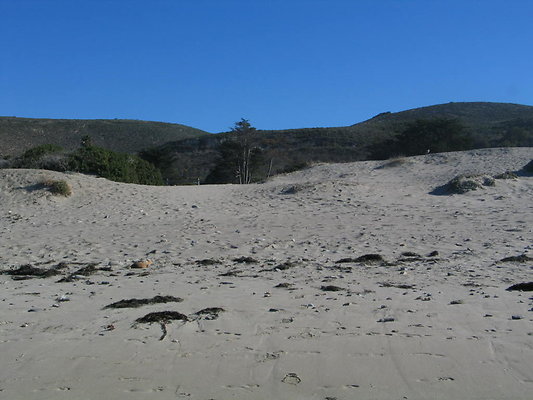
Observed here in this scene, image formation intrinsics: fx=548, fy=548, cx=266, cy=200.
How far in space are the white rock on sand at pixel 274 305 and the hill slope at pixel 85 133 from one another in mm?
52809

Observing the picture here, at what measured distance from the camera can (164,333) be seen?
451cm

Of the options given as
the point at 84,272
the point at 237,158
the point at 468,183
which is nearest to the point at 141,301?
the point at 84,272

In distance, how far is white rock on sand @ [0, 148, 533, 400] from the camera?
356cm

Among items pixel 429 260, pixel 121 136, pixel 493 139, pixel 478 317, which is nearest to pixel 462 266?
pixel 429 260

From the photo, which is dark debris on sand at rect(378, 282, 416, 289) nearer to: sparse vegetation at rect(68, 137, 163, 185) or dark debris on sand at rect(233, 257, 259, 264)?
dark debris on sand at rect(233, 257, 259, 264)

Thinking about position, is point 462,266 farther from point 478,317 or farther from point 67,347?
point 67,347

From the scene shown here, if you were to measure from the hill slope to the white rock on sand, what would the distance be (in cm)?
5281

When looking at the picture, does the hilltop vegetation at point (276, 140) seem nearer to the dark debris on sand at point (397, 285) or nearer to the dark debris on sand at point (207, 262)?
the dark debris on sand at point (207, 262)

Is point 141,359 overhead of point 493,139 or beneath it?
beneath

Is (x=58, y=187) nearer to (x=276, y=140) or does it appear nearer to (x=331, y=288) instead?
(x=331, y=288)

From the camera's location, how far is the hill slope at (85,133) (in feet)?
214

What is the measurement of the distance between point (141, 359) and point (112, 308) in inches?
64.2

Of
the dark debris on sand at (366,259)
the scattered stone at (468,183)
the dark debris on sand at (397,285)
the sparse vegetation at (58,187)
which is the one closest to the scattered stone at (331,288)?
the dark debris on sand at (397,285)

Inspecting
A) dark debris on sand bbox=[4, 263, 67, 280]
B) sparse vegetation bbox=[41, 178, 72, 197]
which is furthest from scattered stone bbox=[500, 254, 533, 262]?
sparse vegetation bbox=[41, 178, 72, 197]
